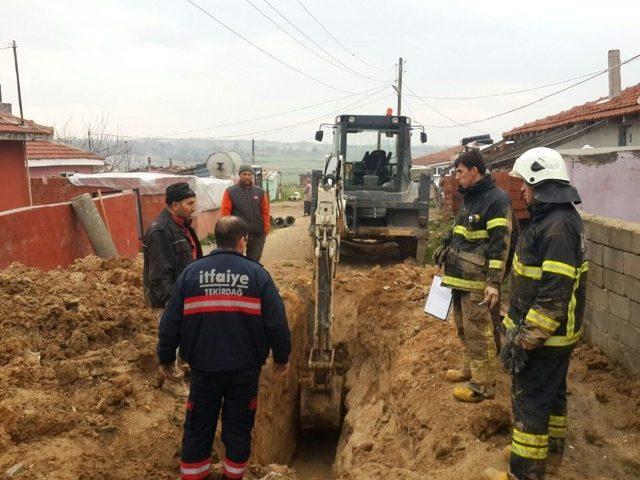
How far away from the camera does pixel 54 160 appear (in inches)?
889

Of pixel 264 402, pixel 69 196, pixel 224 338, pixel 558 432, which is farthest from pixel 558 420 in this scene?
pixel 69 196

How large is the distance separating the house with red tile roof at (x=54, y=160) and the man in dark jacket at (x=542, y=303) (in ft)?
68.4

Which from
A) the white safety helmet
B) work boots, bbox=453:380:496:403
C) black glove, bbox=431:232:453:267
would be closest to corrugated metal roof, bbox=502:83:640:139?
black glove, bbox=431:232:453:267

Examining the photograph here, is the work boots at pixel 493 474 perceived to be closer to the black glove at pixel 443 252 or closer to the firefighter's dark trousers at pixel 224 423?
the firefighter's dark trousers at pixel 224 423

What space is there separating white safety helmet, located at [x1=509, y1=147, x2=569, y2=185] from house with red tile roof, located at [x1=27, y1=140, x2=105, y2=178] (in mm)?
20799

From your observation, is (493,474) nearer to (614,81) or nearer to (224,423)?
(224,423)

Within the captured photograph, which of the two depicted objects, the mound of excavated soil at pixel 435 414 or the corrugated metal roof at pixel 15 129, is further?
the corrugated metal roof at pixel 15 129

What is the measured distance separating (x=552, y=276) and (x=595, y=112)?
14.3 meters

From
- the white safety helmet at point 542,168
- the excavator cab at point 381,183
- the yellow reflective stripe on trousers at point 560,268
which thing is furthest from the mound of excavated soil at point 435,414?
the excavator cab at point 381,183

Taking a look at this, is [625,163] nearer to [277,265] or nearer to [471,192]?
[471,192]

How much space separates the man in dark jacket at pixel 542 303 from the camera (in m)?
3.15

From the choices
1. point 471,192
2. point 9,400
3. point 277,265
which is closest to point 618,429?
point 471,192

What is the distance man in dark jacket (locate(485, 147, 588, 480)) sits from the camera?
315cm

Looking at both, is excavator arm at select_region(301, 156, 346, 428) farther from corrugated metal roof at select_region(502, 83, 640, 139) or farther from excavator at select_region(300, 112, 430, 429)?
corrugated metal roof at select_region(502, 83, 640, 139)
